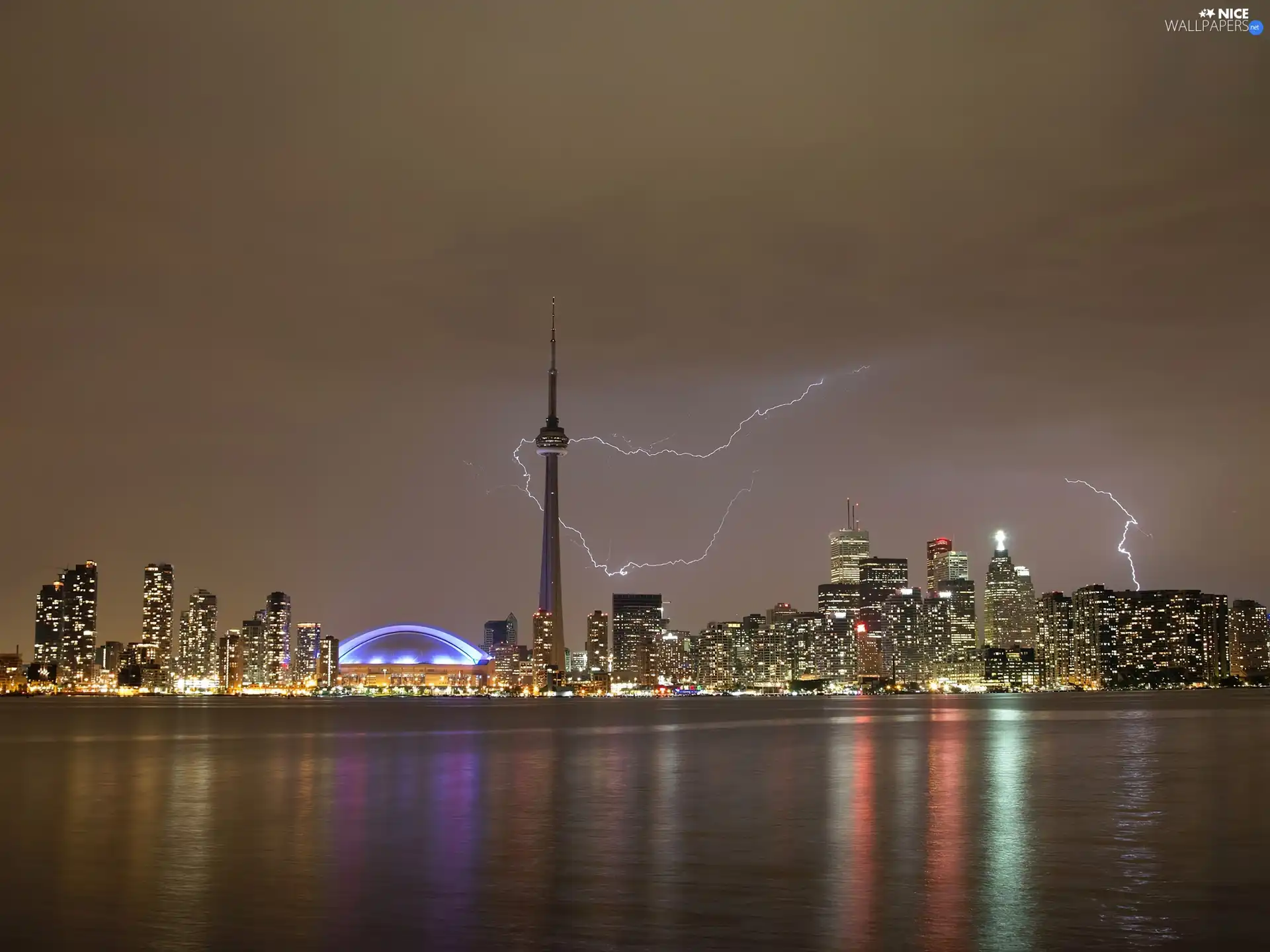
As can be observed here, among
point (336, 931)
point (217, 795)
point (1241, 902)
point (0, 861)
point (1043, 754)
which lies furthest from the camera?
point (1043, 754)

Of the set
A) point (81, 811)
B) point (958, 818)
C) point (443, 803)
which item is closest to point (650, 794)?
point (443, 803)

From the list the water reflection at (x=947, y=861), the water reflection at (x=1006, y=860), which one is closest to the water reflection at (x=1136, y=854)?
the water reflection at (x=1006, y=860)

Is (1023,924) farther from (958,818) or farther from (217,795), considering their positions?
(217,795)

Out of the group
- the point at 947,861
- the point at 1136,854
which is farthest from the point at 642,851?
the point at 1136,854

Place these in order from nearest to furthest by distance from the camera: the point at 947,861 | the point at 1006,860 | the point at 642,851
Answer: the point at 947,861 < the point at 1006,860 < the point at 642,851

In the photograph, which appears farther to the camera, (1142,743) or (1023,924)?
(1142,743)

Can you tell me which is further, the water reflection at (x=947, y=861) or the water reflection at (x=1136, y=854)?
the water reflection at (x=1136, y=854)

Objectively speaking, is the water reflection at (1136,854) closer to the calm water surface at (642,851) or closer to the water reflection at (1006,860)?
the calm water surface at (642,851)

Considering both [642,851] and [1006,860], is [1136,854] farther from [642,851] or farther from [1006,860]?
[642,851]
